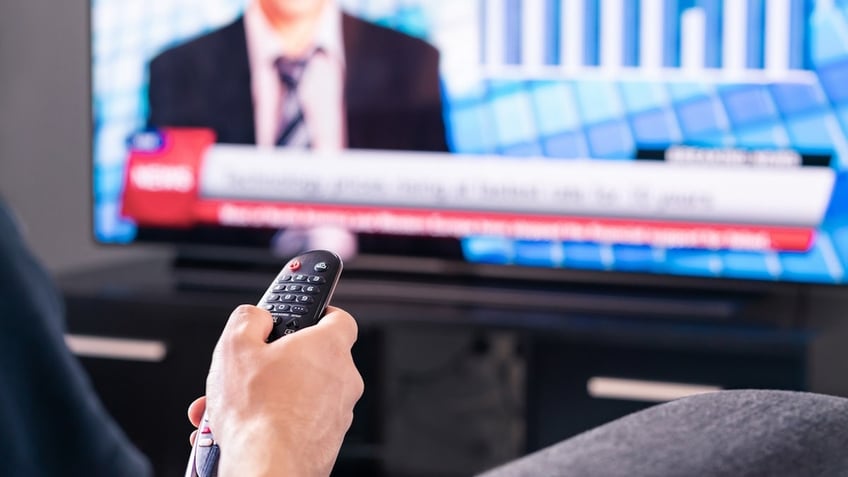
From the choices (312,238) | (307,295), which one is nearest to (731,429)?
(307,295)

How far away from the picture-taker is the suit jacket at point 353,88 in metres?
2.57

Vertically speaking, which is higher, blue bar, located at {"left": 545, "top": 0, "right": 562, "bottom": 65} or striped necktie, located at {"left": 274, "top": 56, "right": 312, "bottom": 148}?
blue bar, located at {"left": 545, "top": 0, "right": 562, "bottom": 65}

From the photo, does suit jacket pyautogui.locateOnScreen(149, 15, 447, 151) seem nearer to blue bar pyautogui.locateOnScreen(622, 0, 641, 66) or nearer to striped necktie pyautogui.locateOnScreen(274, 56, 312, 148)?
striped necktie pyautogui.locateOnScreen(274, 56, 312, 148)

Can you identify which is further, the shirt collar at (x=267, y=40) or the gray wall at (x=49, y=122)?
the gray wall at (x=49, y=122)

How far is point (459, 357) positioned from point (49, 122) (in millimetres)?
1384

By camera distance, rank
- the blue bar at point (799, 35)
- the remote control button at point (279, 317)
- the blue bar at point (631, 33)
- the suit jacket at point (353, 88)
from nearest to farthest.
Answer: the remote control button at point (279, 317)
the blue bar at point (799, 35)
the blue bar at point (631, 33)
the suit jacket at point (353, 88)

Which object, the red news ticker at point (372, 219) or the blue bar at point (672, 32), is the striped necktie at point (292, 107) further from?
the blue bar at point (672, 32)

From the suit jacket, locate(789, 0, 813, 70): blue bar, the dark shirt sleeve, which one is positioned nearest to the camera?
the dark shirt sleeve

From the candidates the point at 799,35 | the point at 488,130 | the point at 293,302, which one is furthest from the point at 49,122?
the point at 293,302

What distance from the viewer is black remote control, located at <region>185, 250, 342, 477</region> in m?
0.79

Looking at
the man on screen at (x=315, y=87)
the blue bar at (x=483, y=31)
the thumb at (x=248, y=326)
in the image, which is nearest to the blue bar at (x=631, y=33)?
the blue bar at (x=483, y=31)

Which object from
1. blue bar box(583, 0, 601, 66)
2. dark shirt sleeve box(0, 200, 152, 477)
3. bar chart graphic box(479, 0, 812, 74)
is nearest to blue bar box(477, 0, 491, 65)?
bar chart graphic box(479, 0, 812, 74)

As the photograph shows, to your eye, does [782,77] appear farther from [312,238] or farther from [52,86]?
[52,86]

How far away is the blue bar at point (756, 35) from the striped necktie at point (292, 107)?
0.98m
